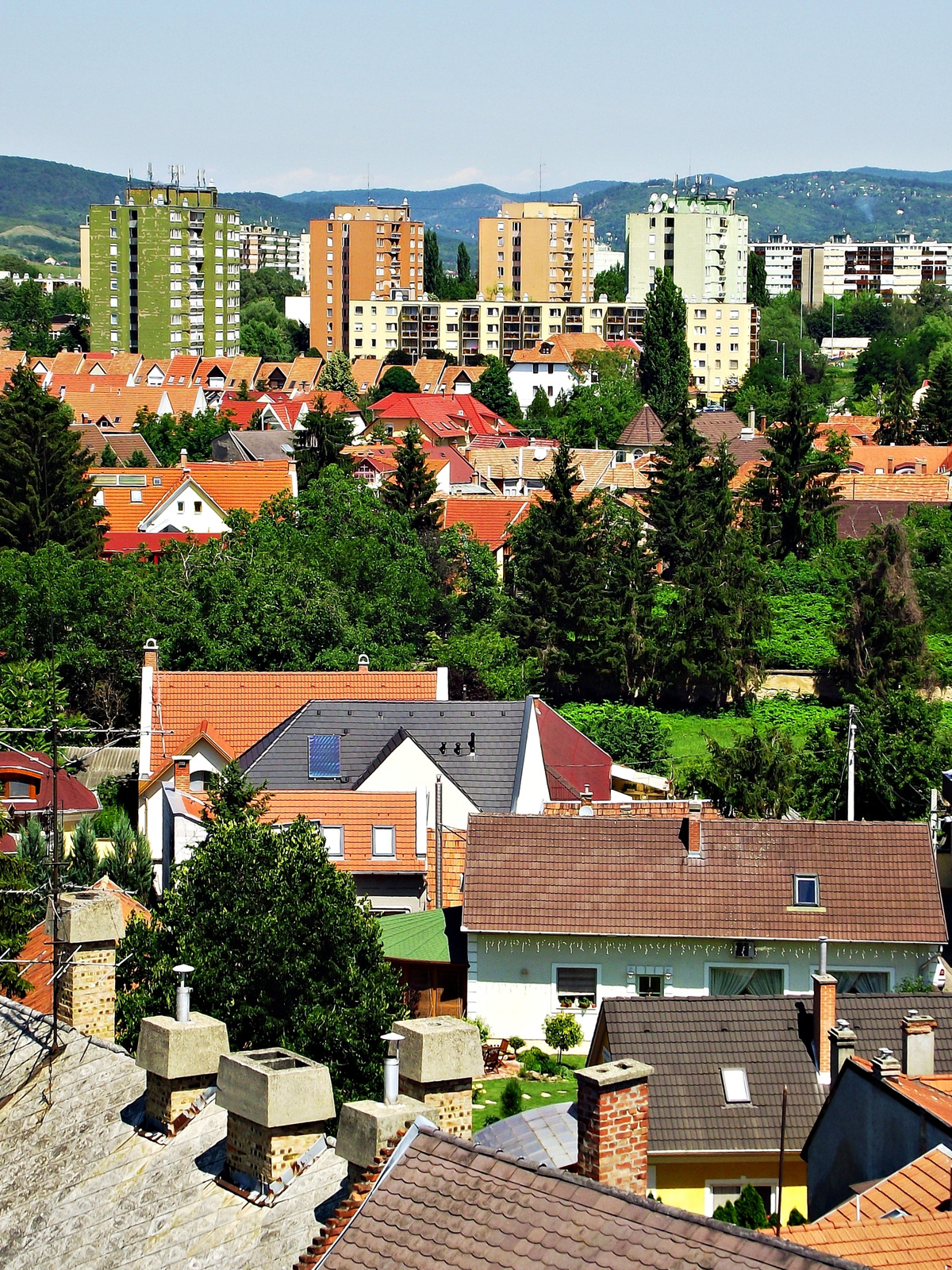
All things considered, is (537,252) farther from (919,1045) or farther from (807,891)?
(919,1045)

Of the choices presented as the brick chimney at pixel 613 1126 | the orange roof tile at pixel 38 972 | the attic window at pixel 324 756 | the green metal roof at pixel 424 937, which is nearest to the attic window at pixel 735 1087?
the orange roof tile at pixel 38 972

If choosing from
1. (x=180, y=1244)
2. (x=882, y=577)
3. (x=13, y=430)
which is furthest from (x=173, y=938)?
(x=13, y=430)

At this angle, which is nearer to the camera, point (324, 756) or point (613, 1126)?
point (613, 1126)

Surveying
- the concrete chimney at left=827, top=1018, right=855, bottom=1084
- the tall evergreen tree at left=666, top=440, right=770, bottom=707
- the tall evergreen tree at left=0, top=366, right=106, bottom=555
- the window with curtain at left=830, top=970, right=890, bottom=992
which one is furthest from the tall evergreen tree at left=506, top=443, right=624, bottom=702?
the concrete chimney at left=827, top=1018, right=855, bottom=1084

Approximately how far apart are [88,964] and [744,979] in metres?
16.0

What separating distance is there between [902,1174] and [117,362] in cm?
11926

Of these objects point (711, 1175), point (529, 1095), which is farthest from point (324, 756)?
point (711, 1175)

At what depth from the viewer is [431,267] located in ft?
497

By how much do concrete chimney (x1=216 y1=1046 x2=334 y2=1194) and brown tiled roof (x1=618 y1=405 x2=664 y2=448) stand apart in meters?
86.6

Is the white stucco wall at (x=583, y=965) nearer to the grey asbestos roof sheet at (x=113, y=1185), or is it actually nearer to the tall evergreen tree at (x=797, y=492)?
the grey asbestos roof sheet at (x=113, y=1185)

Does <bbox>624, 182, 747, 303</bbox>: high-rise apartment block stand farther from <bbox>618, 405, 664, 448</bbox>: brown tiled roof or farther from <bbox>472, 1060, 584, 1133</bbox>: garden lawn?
<bbox>472, 1060, 584, 1133</bbox>: garden lawn

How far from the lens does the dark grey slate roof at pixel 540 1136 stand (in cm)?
1488

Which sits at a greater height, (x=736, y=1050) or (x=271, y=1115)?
(x=271, y=1115)

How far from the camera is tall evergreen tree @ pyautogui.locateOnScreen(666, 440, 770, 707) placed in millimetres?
54625
